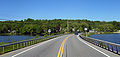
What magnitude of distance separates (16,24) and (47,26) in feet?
107

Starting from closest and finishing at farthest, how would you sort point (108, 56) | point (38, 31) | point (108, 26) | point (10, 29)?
point (108, 56), point (38, 31), point (10, 29), point (108, 26)

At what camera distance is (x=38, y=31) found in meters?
118

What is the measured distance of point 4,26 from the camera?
123 m

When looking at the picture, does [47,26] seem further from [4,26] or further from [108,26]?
[108,26]

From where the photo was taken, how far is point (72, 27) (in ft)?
424

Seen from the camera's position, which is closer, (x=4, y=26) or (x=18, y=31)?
(x=4, y=26)

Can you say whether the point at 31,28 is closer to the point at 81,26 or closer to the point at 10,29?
the point at 10,29

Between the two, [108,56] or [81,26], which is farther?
[81,26]

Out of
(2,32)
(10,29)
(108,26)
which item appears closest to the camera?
(2,32)

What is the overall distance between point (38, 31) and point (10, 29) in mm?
33958

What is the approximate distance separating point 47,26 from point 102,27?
71274 mm

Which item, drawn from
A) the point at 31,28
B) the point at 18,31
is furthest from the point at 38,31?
the point at 18,31

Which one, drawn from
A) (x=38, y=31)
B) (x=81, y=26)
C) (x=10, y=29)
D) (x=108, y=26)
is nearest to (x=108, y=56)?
(x=38, y=31)

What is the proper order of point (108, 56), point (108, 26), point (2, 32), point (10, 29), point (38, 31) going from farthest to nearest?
point (108, 26)
point (10, 29)
point (2, 32)
point (38, 31)
point (108, 56)
